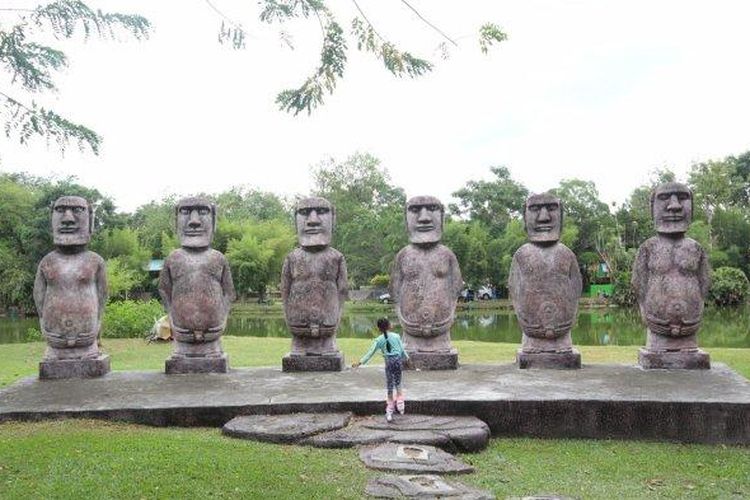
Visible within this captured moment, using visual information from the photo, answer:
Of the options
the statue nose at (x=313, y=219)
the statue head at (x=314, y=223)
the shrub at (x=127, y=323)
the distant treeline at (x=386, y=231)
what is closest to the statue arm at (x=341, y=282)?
the statue head at (x=314, y=223)

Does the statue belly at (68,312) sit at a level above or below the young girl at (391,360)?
above

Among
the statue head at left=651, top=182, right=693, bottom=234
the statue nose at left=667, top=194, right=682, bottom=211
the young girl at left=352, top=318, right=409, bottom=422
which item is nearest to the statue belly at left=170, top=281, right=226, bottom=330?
the young girl at left=352, top=318, right=409, bottom=422

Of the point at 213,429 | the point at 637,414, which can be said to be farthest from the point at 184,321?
the point at 637,414

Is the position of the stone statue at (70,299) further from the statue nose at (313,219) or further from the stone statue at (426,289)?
the stone statue at (426,289)

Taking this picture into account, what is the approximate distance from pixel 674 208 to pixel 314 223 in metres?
4.67

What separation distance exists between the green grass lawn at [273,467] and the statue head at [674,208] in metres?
3.45

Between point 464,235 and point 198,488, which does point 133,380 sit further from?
point 464,235

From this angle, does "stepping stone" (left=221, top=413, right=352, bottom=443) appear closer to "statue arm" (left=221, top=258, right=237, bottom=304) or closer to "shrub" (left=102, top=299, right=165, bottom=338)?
"statue arm" (left=221, top=258, right=237, bottom=304)

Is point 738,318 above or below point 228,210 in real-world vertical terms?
below

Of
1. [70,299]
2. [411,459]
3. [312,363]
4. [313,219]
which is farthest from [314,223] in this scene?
[411,459]

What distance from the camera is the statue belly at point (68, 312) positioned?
31.0ft

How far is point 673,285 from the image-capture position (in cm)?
932

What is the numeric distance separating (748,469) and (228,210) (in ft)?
178

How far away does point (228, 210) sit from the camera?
5812 centimetres
